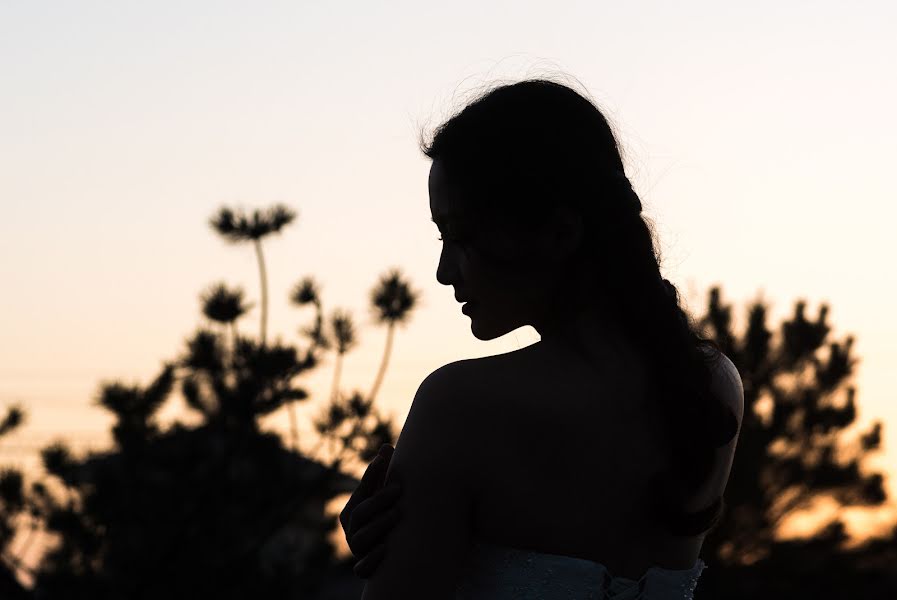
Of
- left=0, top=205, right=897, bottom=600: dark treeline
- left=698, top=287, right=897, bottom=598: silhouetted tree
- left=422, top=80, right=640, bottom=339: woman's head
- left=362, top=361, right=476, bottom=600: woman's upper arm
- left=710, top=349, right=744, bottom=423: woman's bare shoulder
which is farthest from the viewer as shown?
left=698, top=287, right=897, bottom=598: silhouetted tree

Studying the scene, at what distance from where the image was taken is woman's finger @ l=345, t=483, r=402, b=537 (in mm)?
1369

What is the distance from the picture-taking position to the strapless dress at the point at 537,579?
139 cm

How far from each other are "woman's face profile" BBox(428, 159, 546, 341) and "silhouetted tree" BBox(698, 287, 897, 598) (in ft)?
54.2

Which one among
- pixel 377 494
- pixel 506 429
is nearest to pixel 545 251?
pixel 506 429

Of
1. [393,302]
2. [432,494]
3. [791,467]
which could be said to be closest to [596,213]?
[432,494]

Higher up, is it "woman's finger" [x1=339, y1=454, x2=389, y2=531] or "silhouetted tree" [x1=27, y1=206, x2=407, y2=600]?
"silhouetted tree" [x1=27, y1=206, x2=407, y2=600]

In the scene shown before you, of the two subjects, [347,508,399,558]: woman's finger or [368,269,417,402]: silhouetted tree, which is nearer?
[347,508,399,558]: woman's finger

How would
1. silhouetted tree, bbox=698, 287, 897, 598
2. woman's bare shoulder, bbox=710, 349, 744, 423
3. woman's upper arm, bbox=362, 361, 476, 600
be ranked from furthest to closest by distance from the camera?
silhouetted tree, bbox=698, 287, 897, 598, woman's bare shoulder, bbox=710, 349, 744, 423, woman's upper arm, bbox=362, 361, 476, 600

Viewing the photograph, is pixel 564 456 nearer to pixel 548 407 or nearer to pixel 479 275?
pixel 548 407

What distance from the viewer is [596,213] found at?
1505 millimetres

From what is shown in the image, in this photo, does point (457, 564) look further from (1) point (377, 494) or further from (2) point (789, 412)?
(2) point (789, 412)

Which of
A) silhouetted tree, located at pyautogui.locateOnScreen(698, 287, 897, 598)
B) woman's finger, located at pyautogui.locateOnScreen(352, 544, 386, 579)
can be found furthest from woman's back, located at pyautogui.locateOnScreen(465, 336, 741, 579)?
silhouetted tree, located at pyautogui.locateOnScreen(698, 287, 897, 598)

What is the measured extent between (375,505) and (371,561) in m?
0.07

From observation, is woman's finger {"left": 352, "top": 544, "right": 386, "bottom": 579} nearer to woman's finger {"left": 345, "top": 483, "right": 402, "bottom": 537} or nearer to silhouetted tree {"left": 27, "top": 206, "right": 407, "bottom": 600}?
woman's finger {"left": 345, "top": 483, "right": 402, "bottom": 537}
